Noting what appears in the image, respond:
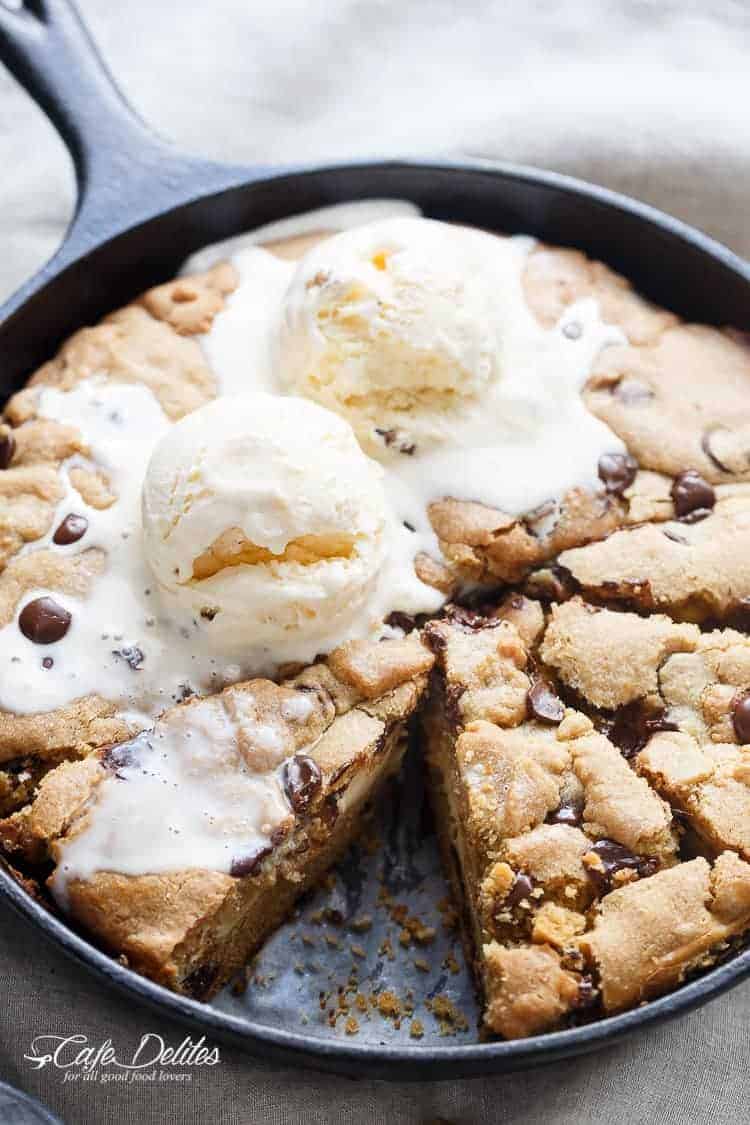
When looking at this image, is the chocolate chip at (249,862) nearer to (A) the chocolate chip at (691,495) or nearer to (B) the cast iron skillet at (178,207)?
(A) the chocolate chip at (691,495)

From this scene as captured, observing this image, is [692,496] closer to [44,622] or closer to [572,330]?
[572,330]

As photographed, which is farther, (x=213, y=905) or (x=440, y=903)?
(x=440, y=903)

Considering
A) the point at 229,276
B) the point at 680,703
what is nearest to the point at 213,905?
the point at 680,703

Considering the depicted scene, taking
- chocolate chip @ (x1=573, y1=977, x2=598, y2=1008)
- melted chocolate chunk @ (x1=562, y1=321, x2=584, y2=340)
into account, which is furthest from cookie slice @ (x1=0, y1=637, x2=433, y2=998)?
melted chocolate chunk @ (x1=562, y1=321, x2=584, y2=340)

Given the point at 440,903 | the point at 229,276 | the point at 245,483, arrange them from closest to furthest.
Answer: the point at 245,483
the point at 440,903
the point at 229,276

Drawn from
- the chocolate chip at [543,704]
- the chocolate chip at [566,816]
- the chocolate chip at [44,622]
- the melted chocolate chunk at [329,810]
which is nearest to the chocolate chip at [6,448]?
the chocolate chip at [44,622]

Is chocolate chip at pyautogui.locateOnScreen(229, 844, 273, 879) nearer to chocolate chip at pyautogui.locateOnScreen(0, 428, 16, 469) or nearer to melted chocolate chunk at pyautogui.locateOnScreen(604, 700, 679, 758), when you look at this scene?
melted chocolate chunk at pyautogui.locateOnScreen(604, 700, 679, 758)

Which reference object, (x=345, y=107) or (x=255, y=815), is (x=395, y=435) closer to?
(x=255, y=815)
